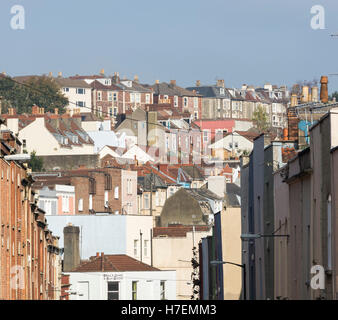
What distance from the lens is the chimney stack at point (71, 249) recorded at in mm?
80938

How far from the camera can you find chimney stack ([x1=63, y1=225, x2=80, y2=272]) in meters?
80.9

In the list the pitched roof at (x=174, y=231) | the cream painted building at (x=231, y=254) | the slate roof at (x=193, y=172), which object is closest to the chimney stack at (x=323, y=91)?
the cream painted building at (x=231, y=254)

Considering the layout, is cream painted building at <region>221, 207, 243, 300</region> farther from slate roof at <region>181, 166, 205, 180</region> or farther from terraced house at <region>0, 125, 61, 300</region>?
slate roof at <region>181, 166, 205, 180</region>

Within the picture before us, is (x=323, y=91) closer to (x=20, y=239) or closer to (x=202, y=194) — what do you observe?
(x=20, y=239)

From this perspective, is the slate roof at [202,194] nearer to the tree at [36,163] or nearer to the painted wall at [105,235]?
the tree at [36,163]

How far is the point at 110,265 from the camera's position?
3211 inches

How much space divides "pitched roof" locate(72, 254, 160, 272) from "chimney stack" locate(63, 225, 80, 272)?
1.89ft

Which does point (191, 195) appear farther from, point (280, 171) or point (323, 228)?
point (323, 228)

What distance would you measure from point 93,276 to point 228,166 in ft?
313

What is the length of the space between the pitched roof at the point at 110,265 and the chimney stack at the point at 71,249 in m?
0.58

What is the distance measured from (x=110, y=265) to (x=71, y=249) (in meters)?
2.94

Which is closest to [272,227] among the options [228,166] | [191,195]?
[191,195]

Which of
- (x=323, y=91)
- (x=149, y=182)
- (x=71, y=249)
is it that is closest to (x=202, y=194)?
(x=149, y=182)

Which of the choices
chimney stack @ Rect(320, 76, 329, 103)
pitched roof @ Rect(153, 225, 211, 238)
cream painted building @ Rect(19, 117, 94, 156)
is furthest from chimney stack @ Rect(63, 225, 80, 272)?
cream painted building @ Rect(19, 117, 94, 156)
